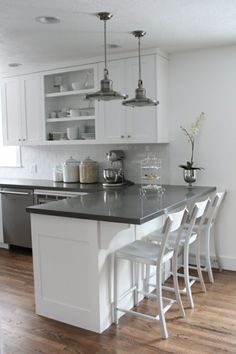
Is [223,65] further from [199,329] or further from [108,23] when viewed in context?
[199,329]

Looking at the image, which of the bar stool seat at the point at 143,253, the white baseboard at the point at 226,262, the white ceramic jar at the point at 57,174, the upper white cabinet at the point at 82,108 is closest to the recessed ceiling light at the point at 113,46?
the upper white cabinet at the point at 82,108

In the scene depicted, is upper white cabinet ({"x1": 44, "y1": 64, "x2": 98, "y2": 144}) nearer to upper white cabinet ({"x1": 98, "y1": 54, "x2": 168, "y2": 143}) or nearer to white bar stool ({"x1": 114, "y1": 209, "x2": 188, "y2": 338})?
upper white cabinet ({"x1": 98, "y1": 54, "x2": 168, "y2": 143})

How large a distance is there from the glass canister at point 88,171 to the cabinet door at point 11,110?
1.12 meters

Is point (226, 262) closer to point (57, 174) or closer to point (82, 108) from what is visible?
point (57, 174)

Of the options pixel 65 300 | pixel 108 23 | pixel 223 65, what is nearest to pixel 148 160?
pixel 223 65

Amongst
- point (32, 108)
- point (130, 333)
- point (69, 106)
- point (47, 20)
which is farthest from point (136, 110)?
point (130, 333)

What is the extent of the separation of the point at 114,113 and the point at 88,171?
0.84 m

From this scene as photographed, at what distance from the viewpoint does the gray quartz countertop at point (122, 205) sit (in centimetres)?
258

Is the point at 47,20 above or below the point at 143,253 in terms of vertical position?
above

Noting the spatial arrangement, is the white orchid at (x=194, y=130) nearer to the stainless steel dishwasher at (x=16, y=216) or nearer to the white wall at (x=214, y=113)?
the white wall at (x=214, y=113)

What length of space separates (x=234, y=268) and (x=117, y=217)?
6.95 ft

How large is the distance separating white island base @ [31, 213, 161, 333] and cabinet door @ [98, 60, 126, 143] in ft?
5.12

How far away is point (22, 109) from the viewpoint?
16.4 ft

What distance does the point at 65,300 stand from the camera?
2.88 metres
